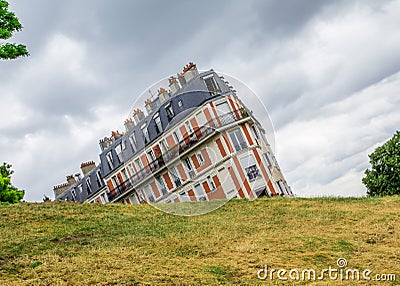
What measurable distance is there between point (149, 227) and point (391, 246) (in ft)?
32.2

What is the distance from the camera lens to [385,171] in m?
47.0

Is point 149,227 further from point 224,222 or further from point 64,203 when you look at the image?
point 64,203

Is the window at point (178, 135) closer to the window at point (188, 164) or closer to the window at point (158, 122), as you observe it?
the window at point (158, 122)


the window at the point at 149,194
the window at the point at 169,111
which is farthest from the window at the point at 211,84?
the window at the point at 149,194

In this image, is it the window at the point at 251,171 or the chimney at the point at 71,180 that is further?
the chimney at the point at 71,180

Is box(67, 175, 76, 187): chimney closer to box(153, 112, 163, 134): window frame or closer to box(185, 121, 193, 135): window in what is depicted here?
box(153, 112, 163, 134): window frame

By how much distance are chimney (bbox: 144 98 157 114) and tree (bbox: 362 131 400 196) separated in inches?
1337

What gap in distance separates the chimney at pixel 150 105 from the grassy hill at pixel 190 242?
4.87 metres

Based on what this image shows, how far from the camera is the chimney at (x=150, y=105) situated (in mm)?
17070

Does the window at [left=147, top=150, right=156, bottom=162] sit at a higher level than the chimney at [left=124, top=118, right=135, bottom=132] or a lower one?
lower

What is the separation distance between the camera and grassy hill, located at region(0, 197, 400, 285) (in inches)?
526

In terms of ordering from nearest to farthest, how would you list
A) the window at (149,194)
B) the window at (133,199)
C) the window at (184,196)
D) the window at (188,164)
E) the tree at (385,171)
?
the window at (188,164) → the window at (184,196) → the window at (149,194) → the window at (133,199) → the tree at (385,171)

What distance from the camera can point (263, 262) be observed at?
14219 millimetres

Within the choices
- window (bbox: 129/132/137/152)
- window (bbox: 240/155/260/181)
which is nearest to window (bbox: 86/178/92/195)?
window (bbox: 129/132/137/152)
